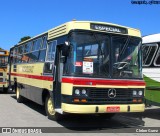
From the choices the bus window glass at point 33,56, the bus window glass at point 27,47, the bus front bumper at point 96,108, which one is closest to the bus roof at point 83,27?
the bus front bumper at point 96,108

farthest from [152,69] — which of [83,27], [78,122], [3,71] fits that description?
[3,71]

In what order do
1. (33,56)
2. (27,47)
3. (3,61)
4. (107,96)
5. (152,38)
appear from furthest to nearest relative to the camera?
(3,61) → (27,47) → (33,56) → (152,38) → (107,96)

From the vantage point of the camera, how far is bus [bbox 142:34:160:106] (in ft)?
39.2

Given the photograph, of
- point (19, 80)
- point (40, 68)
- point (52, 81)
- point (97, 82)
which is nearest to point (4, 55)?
point (19, 80)

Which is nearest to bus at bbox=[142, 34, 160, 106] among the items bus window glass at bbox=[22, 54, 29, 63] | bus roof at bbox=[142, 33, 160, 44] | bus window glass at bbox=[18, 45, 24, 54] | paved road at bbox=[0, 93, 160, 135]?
bus roof at bbox=[142, 33, 160, 44]

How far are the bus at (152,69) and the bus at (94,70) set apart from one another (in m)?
1.87

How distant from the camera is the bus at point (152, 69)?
12.0 metres

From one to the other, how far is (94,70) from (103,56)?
530mm

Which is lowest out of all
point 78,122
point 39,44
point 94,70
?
point 78,122

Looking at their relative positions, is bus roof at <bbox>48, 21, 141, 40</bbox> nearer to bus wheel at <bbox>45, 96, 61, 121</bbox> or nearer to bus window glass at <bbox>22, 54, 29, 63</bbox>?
bus wheel at <bbox>45, 96, 61, 121</bbox>

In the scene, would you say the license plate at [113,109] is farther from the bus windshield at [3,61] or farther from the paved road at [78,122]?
the bus windshield at [3,61]

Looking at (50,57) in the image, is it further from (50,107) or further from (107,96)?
(107,96)

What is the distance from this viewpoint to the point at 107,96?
9.49 metres

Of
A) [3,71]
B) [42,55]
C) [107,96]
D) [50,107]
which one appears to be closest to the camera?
[107,96]
